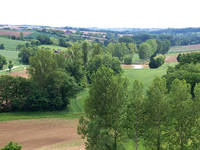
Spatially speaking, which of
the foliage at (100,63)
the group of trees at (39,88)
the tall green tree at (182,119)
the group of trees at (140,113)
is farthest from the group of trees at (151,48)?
the tall green tree at (182,119)

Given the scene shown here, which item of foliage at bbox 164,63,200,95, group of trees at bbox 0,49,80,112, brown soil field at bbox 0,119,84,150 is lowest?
brown soil field at bbox 0,119,84,150

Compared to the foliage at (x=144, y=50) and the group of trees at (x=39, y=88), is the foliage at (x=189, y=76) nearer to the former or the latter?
the group of trees at (x=39, y=88)

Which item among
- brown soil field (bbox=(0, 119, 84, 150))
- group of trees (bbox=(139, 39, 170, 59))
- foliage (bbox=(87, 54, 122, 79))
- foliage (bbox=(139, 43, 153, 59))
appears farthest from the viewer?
group of trees (bbox=(139, 39, 170, 59))

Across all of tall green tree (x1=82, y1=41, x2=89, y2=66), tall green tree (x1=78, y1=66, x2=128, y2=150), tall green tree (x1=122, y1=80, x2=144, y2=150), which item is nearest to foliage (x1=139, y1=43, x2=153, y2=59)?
tall green tree (x1=82, y1=41, x2=89, y2=66)

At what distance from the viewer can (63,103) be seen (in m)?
45.4

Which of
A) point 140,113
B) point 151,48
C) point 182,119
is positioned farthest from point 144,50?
point 182,119

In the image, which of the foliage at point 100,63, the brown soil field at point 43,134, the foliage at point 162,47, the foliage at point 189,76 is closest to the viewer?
the brown soil field at point 43,134

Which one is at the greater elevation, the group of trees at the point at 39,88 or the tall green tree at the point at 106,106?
→ the tall green tree at the point at 106,106

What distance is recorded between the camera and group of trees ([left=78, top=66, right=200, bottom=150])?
1919 cm

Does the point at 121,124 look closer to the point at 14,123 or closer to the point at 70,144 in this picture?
the point at 70,144

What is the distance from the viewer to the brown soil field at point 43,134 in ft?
101

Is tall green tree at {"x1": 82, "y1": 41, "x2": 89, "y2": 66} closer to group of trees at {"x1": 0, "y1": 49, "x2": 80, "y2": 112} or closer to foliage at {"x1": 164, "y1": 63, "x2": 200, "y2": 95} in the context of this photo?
group of trees at {"x1": 0, "y1": 49, "x2": 80, "y2": 112}

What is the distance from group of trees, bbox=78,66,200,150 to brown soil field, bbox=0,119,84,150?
11.0m

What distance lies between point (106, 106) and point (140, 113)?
11.6 feet
